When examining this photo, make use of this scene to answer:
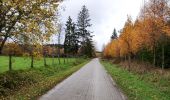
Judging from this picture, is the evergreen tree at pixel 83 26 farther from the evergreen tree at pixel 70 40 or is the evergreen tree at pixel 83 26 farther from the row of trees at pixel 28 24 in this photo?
the row of trees at pixel 28 24

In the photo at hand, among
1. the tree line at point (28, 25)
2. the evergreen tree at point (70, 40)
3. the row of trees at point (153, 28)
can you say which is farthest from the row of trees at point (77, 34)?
the tree line at point (28, 25)

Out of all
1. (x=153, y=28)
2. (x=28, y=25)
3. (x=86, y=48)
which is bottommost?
(x=28, y=25)

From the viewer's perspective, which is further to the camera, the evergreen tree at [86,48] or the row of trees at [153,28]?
the evergreen tree at [86,48]

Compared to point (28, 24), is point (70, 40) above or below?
above

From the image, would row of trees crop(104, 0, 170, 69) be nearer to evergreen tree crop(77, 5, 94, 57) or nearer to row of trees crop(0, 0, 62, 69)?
row of trees crop(0, 0, 62, 69)

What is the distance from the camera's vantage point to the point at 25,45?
751 inches

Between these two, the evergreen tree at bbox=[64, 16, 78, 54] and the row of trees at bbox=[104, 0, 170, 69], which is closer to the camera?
the row of trees at bbox=[104, 0, 170, 69]

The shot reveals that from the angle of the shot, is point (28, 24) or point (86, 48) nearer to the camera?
point (28, 24)

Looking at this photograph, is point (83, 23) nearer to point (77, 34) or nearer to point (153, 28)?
point (77, 34)

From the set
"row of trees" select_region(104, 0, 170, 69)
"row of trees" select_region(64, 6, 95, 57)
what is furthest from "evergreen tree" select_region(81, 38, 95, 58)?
"row of trees" select_region(104, 0, 170, 69)

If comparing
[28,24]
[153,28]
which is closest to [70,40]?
[153,28]

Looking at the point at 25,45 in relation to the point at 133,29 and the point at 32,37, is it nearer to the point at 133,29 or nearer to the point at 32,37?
the point at 32,37

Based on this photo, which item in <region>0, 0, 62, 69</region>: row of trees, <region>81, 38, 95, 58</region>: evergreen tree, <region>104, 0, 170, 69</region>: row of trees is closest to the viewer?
<region>0, 0, 62, 69</region>: row of trees

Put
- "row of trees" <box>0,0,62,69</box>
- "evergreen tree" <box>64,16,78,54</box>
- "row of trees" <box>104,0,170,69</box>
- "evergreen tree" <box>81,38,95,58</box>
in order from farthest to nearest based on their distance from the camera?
"evergreen tree" <box>81,38,95,58</box>
"evergreen tree" <box>64,16,78,54</box>
"row of trees" <box>104,0,170,69</box>
"row of trees" <box>0,0,62,69</box>
